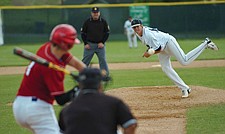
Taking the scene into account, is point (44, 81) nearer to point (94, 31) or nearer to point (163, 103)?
point (163, 103)

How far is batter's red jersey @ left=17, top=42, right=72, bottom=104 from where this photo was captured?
246 inches

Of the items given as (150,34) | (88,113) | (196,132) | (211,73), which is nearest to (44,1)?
(211,73)

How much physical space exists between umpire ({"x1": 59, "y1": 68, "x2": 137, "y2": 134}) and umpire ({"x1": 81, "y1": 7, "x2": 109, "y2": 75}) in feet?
33.8

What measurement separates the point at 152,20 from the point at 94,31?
25940 mm

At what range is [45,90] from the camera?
21.1 feet

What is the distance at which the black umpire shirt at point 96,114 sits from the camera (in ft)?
16.7

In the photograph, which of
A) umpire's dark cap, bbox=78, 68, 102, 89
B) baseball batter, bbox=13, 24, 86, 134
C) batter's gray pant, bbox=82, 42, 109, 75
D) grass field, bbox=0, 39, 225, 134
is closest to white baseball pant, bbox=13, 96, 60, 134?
baseball batter, bbox=13, 24, 86, 134

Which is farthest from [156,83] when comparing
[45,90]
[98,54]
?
[45,90]

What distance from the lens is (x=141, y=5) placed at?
1607 inches

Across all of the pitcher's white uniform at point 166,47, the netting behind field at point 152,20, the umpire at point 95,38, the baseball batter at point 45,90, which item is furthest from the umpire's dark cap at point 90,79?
the netting behind field at point 152,20

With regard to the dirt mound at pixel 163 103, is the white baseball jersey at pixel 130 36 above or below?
below

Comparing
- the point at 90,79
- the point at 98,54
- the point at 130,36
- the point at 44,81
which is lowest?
the point at 130,36

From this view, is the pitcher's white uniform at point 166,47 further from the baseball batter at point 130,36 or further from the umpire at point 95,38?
the baseball batter at point 130,36

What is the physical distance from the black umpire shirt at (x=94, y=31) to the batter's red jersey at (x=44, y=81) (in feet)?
30.1
